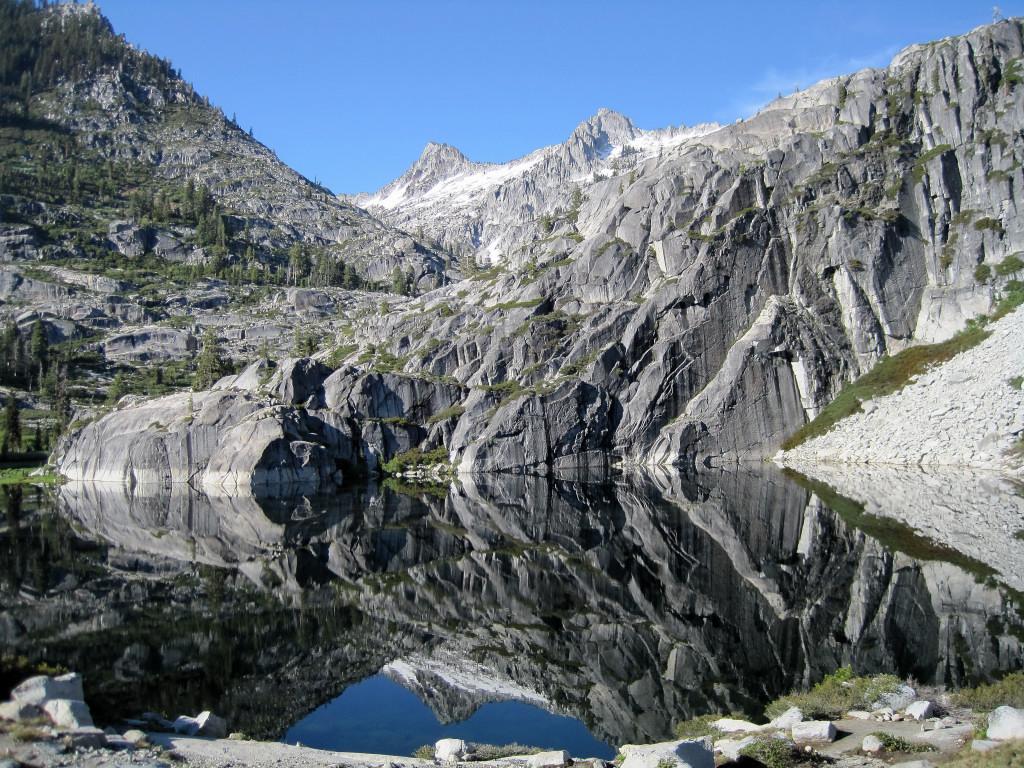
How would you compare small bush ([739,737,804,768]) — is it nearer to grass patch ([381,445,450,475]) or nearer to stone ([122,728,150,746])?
stone ([122,728,150,746])

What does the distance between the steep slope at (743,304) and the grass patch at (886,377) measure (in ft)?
6.22

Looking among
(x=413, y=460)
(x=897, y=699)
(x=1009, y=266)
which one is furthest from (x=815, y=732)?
(x=1009, y=266)

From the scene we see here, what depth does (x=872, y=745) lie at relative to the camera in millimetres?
13555

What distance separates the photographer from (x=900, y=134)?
11225cm

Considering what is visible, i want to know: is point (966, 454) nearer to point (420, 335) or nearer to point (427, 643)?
point (427, 643)

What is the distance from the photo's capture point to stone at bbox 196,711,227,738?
692 inches

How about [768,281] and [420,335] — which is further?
[420,335]

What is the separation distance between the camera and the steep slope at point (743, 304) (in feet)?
328

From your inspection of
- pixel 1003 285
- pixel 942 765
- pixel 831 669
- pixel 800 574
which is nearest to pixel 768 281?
pixel 1003 285

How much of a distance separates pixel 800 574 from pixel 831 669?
1255cm

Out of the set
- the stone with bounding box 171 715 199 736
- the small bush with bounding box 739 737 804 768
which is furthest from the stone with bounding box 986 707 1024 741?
the stone with bounding box 171 715 199 736

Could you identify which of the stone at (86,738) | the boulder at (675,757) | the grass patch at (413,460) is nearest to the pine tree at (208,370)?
the grass patch at (413,460)

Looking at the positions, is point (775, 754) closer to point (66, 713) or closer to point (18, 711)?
point (66, 713)

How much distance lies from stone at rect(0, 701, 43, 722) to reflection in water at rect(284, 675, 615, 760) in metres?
6.19
